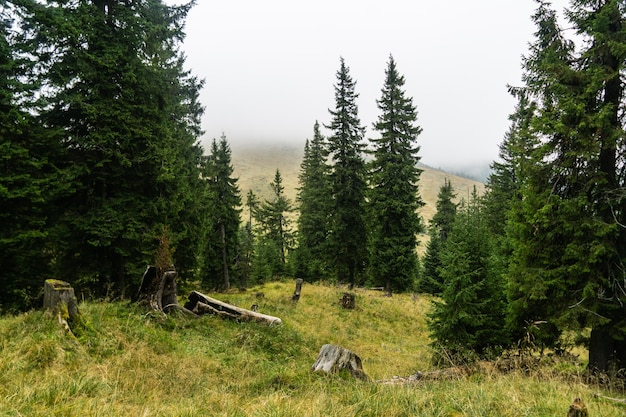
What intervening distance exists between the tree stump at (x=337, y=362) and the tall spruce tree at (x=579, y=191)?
17.0ft

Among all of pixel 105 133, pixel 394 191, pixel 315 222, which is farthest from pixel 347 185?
pixel 105 133

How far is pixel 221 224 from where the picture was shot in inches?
1196

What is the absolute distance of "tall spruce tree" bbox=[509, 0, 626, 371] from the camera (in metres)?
8.00

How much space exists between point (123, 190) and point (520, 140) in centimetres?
1468

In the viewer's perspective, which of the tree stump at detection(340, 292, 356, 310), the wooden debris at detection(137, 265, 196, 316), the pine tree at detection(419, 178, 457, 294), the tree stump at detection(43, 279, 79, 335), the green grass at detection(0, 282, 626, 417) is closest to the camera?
the green grass at detection(0, 282, 626, 417)

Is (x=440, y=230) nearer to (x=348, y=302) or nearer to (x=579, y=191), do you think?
(x=348, y=302)

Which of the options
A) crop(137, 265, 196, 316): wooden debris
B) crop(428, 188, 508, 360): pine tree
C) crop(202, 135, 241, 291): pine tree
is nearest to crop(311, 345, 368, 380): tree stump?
crop(428, 188, 508, 360): pine tree

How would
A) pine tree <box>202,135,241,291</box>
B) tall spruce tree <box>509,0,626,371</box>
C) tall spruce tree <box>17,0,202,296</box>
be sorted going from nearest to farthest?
tall spruce tree <box>509,0,626,371</box> < tall spruce tree <box>17,0,202,296</box> < pine tree <box>202,135,241,291</box>

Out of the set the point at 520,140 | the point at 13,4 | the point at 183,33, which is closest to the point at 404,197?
the point at 520,140

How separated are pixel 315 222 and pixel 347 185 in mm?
8358

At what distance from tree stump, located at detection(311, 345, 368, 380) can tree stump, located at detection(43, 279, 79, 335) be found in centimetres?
470

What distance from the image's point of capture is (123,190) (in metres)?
12.8

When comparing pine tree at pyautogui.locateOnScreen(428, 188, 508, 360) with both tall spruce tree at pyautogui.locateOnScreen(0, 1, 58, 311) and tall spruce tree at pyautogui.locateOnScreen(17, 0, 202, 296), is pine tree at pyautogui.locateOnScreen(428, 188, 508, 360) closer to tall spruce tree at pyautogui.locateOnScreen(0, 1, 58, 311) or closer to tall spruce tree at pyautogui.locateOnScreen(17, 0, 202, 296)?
tall spruce tree at pyautogui.locateOnScreen(17, 0, 202, 296)

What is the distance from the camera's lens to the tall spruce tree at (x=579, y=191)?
800 centimetres
